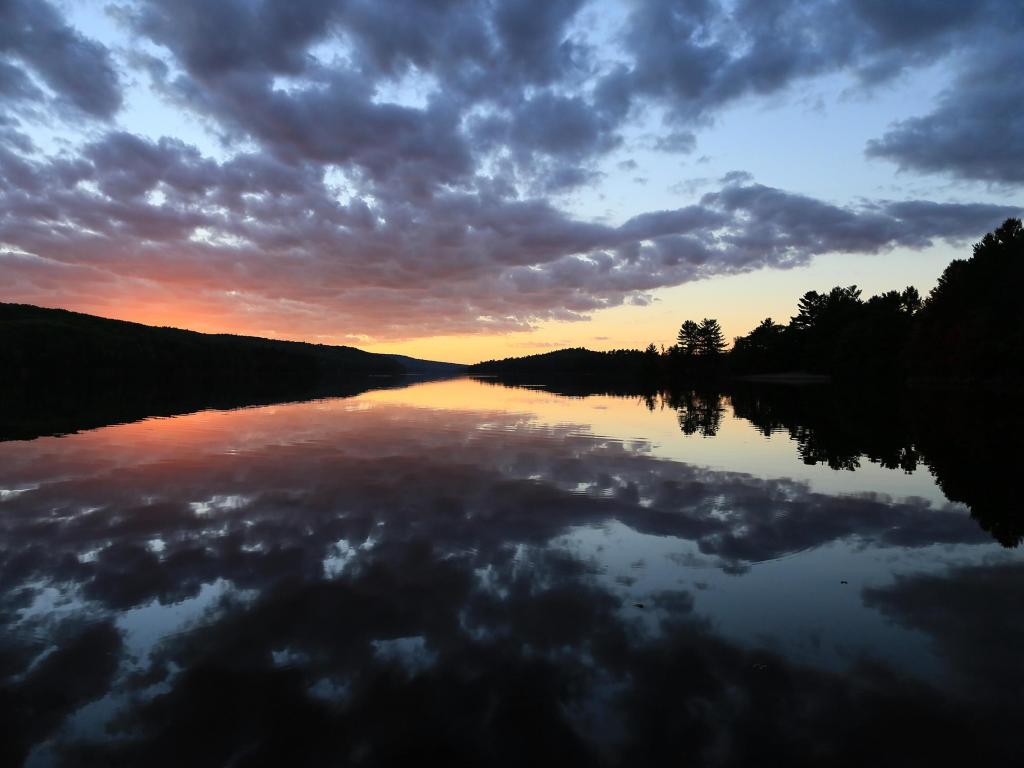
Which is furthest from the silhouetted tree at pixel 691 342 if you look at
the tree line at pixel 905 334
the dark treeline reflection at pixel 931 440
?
the dark treeline reflection at pixel 931 440

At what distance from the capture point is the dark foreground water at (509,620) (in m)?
5.99

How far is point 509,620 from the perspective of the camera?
346 inches

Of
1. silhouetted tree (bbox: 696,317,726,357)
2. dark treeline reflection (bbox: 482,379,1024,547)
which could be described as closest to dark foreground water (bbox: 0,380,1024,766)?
dark treeline reflection (bbox: 482,379,1024,547)

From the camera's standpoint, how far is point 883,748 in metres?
5.79

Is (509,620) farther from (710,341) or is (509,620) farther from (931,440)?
(710,341)

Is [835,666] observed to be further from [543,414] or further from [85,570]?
[543,414]

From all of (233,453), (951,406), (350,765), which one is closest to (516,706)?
(350,765)

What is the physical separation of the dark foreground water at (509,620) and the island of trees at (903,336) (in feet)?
237

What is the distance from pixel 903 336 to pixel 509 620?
429ft

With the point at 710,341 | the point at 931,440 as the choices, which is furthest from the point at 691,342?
the point at 931,440

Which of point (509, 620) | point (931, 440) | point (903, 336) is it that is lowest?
point (931, 440)

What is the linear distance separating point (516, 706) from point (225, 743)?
10.4ft

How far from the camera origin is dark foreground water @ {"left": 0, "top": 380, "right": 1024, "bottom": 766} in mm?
5992

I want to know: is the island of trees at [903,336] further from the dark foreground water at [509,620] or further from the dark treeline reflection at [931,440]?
the dark foreground water at [509,620]
